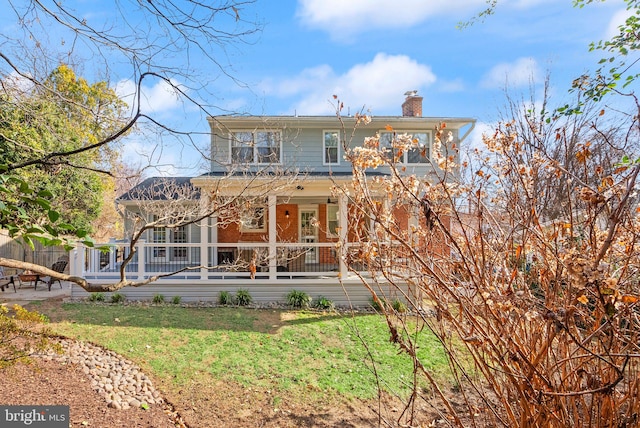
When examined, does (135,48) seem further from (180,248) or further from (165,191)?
(180,248)

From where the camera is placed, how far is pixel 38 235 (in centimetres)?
151

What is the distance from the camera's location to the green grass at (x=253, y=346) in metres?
5.40

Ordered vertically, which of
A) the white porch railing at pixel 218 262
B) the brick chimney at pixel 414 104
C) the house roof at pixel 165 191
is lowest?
the white porch railing at pixel 218 262

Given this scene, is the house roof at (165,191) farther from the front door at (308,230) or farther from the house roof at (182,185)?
the front door at (308,230)

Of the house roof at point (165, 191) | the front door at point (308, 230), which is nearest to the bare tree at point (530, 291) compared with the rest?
the house roof at point (165, 191)

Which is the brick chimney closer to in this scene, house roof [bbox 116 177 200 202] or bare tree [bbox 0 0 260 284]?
house roof [bbox 116 177 200 202]

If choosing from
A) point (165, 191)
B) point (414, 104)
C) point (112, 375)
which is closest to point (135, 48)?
point (112, 375)

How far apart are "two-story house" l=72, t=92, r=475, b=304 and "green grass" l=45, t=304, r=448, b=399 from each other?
→ 109 cm

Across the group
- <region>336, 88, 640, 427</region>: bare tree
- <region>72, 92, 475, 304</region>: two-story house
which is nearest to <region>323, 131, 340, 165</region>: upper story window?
<region>72, 92, 475, 304</region>: two-story house

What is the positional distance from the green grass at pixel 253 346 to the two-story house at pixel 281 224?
109cm

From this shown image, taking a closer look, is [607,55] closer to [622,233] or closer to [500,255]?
[622,233]

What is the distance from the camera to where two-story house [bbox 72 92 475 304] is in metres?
9.34

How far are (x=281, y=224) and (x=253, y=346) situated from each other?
8.03 metres

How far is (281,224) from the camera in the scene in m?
14.2
